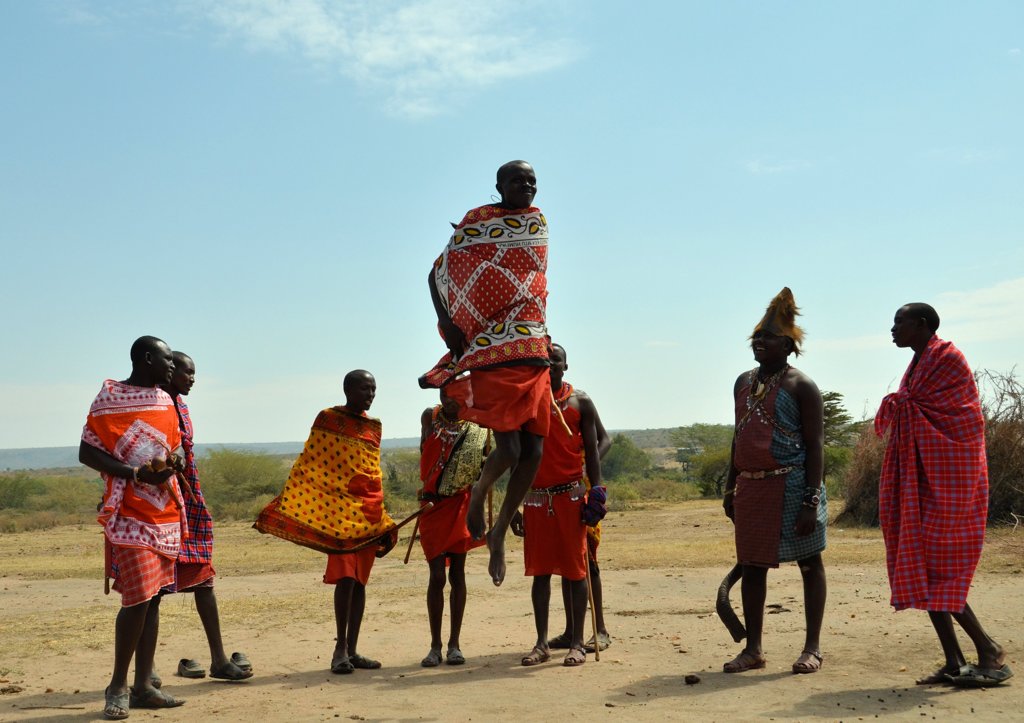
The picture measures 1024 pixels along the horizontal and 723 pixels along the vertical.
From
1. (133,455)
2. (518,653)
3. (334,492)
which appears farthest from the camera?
(518,653)

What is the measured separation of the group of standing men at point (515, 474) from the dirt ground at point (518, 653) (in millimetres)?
312

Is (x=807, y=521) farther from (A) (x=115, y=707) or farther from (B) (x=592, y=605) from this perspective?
(A) (x=115, y=707)

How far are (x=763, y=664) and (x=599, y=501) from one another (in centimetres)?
154

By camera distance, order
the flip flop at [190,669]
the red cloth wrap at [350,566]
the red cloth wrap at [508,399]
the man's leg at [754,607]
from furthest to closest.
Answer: the red cloth wrap at [350,566], the flip flop at [190,669], the man's leg at [754,607], the red cloth wrap at [508,399]

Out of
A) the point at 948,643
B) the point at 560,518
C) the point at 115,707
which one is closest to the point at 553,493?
the point at 560,518

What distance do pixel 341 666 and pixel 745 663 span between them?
9.00 ft

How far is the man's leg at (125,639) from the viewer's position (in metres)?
6.12

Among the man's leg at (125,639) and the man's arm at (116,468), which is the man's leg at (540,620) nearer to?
the man's leg at (125,639)

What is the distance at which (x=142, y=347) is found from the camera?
20.8ft

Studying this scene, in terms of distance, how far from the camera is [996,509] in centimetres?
1795

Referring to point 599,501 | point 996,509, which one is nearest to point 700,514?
point 996,509

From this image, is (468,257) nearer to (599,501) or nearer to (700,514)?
(599,501)

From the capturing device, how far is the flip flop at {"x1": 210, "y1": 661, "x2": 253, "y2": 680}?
7.19 metres

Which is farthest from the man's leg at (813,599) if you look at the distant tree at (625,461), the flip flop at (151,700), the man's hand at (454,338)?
the distant tree at (625,461)
